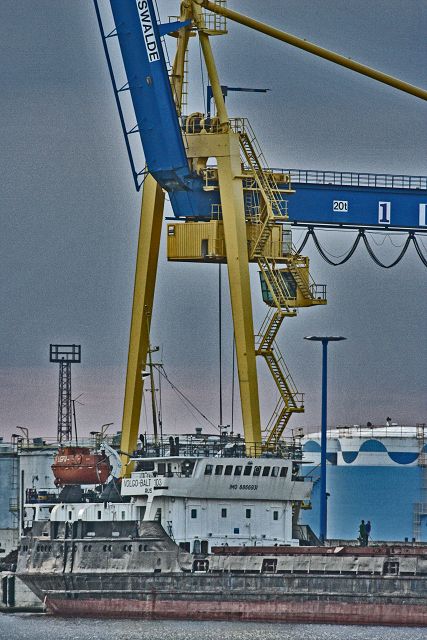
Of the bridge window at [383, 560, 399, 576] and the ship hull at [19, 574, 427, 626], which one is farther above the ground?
the bridge window at [383, 560, 399, 576]

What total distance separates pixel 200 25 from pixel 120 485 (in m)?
16.7

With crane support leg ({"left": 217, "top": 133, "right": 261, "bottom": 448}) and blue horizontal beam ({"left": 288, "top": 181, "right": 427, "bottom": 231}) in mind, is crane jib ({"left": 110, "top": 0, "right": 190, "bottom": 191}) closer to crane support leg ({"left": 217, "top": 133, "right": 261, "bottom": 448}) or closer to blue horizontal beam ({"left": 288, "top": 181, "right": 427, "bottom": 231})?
crane support leg ({"left": 217, "top": 133, "right": 261, "bottom": 448})

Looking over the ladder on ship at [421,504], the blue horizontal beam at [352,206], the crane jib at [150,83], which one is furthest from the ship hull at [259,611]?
the ladder on ship at [421,504]

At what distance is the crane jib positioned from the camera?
64.7 meters

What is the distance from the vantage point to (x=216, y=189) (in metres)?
66.6

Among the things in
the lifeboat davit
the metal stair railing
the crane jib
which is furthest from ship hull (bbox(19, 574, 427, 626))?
the crane jib

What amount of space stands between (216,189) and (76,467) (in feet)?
41.1

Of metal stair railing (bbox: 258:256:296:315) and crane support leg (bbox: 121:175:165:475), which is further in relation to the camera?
crane support leg (bbox: 121:175:165:475)

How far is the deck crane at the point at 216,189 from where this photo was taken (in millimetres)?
64812

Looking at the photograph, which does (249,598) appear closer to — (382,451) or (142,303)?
(142,303)

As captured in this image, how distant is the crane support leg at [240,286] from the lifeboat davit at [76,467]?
28.0ft

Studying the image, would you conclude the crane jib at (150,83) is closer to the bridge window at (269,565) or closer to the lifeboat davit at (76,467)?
the lifeboat davit at (76,467)

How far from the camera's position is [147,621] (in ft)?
213

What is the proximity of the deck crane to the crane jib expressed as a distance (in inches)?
1.3
